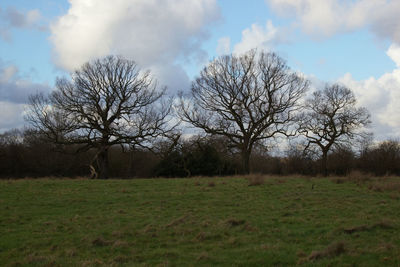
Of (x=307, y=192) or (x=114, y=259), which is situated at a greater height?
(x=307, y=192)

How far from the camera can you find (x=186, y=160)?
121 feet

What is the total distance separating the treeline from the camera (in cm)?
3672

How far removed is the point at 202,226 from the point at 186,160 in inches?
1050

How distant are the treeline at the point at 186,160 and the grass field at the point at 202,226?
62.3 ft

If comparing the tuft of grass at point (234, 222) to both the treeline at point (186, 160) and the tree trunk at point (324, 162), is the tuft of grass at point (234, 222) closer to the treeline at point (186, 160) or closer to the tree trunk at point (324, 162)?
the treeline at point (186, 160)

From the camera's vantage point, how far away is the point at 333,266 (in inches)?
253

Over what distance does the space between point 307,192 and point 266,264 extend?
10166 mm

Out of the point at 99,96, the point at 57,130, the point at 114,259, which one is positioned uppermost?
the point at 99,96

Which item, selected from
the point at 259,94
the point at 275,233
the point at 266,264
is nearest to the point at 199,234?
the point at 275,233

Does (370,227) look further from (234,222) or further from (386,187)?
(386,187)

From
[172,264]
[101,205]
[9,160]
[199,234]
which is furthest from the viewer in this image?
[9,160]

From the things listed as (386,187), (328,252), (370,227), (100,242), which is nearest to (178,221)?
(100,242)

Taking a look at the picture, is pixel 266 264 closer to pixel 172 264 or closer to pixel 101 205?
pixel 172 264

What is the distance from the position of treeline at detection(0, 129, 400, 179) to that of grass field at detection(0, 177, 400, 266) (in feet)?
62.3
